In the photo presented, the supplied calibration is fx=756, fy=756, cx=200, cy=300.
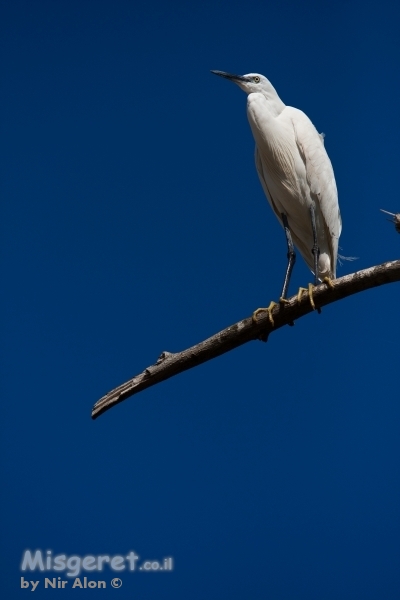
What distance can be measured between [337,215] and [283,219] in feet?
0.99

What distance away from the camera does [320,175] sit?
3.95 m

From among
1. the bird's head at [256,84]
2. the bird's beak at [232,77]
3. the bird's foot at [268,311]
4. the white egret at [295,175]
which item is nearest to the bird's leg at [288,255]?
the white egret at [295,175]

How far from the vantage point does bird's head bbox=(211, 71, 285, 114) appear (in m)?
4.10

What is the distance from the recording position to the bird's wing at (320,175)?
393 cm

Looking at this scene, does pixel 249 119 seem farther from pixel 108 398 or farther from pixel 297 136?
pixel 108 398

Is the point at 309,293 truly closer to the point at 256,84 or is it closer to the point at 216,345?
the point at 216,345

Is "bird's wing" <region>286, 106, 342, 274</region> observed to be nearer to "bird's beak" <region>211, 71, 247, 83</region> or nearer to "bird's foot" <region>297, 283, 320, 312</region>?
"bird's beak" <region>211, 71, 247, 83</region>

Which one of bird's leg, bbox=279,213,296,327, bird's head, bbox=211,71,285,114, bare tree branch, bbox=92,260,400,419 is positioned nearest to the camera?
bare tree branch, bbox=92,260,400,419

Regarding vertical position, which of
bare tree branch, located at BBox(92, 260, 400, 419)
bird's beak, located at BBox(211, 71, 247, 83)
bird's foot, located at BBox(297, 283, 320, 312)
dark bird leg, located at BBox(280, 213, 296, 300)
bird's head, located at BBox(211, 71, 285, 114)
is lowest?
bare tree branch, located at BBox(92, 260, 400, 419)

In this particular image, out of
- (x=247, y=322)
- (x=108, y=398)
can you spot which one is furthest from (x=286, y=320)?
(x=108, y=398)

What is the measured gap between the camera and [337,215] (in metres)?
4.08

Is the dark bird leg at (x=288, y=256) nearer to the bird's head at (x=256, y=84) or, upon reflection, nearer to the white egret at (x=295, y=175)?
the white egret at (x=295, y=175)

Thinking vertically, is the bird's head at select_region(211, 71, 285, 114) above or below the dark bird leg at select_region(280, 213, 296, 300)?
above

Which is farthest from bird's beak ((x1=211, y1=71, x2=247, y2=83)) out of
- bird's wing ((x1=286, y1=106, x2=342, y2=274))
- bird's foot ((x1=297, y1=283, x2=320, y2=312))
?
bird's foot ((x1=297, y1=283, x2=320, y2=312))
